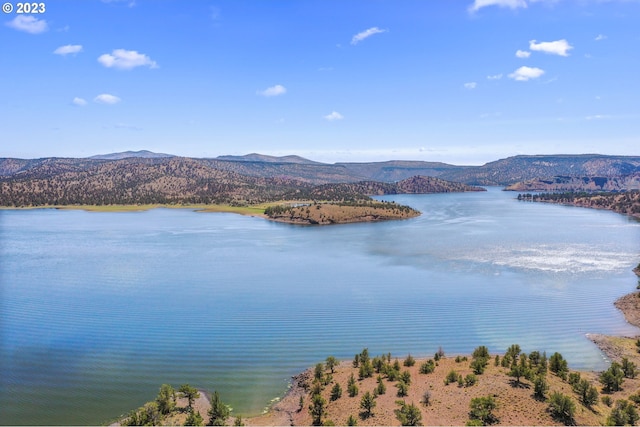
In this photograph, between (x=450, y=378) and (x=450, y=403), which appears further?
(x=450, y=378)

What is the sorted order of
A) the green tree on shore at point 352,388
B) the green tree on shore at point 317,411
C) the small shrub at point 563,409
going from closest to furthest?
the small shrub at point 563,409 → the green tree on shore at point 317,411 → the green tree on shore at point 352,388

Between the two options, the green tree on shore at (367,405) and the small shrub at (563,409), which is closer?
the small shrub at (563,409)

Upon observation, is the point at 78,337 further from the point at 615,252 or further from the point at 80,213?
the point at 80,213

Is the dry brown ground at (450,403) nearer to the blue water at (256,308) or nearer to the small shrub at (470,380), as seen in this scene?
the small shrub at (470,380)

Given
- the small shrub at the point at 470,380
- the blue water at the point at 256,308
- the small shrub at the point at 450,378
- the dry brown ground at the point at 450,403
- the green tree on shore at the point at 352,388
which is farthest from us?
the blue water at the point at 256,308

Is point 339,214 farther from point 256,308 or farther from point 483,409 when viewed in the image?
point 483,409

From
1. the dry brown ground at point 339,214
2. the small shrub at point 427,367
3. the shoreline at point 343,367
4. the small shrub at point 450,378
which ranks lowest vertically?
the shoreline at point 343,367

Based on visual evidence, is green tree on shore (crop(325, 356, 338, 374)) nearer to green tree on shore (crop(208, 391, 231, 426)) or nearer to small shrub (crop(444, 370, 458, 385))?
small shrub (crop(444, 370, 458, 385))

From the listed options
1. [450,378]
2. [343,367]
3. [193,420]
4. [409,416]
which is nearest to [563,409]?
[450,378]

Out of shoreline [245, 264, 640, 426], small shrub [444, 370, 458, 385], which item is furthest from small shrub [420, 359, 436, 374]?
shoreline [245, 264, 640, 426]

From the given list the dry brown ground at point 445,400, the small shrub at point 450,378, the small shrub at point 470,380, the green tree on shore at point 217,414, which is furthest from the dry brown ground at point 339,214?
the green tree on shore at point 217,414
